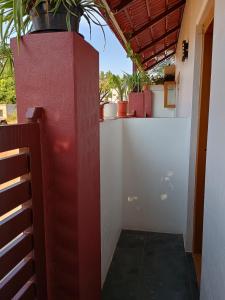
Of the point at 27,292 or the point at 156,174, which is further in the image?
the point at 156,174

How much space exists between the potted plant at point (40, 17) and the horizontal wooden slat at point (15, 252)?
0.84 m

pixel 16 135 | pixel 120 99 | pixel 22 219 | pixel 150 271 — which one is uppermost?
pixel 120 99

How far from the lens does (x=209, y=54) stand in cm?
213

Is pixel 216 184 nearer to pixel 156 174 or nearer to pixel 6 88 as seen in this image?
pixel 6 88

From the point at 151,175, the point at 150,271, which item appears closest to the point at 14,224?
the point at 150,271

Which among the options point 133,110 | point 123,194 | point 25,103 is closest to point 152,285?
point 123,194

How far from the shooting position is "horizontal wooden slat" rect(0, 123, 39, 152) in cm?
86

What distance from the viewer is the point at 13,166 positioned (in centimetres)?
92

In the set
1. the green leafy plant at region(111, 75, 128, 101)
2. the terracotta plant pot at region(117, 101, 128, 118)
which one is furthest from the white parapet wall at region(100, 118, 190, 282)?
the green leafy plant at region(111, 75, 128, 101)

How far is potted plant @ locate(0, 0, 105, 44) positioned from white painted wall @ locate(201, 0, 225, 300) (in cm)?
72

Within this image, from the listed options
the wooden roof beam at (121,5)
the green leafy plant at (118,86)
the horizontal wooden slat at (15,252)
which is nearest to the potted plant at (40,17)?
the horizontal wooden slat at (15,252)

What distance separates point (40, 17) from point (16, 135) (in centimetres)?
54

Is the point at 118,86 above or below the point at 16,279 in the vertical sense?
above

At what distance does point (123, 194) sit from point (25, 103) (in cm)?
202
